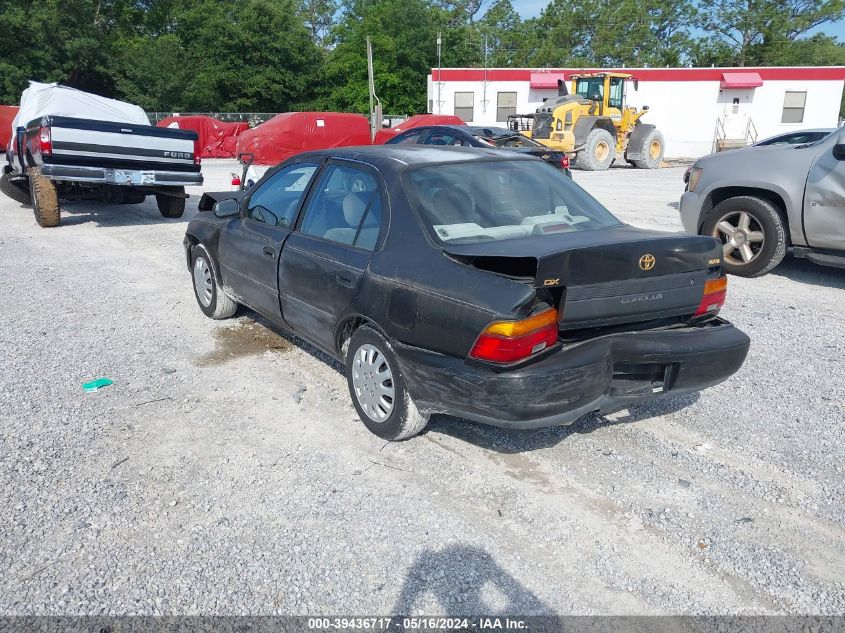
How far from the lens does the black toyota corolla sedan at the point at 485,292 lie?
10.00ft

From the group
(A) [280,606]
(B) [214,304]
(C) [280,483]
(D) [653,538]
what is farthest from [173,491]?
(B) [214,304]

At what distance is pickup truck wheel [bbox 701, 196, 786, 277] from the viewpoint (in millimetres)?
7000

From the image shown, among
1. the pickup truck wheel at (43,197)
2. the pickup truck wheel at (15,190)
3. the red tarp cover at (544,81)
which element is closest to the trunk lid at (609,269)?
the pickup truck wheel at (43,197)

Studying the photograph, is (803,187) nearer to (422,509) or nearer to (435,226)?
(435,226)

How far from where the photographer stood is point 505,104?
3288cm

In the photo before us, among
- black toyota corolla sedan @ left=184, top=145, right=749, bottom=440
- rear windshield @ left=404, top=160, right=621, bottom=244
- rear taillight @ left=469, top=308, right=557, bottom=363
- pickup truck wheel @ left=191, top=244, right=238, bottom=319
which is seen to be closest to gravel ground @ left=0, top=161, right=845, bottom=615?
black toyota corolla sedan @ left=184, top=145, right=749, bottom=440

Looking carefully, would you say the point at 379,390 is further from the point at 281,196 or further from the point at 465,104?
the point at 465,104

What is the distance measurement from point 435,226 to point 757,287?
485cm

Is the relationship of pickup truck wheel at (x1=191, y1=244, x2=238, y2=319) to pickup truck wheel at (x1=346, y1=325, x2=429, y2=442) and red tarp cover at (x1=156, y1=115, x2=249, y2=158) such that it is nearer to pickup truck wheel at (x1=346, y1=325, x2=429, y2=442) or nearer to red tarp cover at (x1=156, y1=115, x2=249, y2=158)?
pickup truck wheel at (x1=346, y1=325, x2=429, y2=442)

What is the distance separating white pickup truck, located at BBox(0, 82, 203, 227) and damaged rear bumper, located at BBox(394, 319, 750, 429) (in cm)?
857

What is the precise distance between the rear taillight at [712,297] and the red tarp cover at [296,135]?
1999 cm

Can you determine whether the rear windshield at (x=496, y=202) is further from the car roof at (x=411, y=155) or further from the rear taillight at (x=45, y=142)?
the rear taillight at (x=45, y=142)

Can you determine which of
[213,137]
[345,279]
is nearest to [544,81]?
[213,137]

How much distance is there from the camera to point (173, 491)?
10.9 feet
